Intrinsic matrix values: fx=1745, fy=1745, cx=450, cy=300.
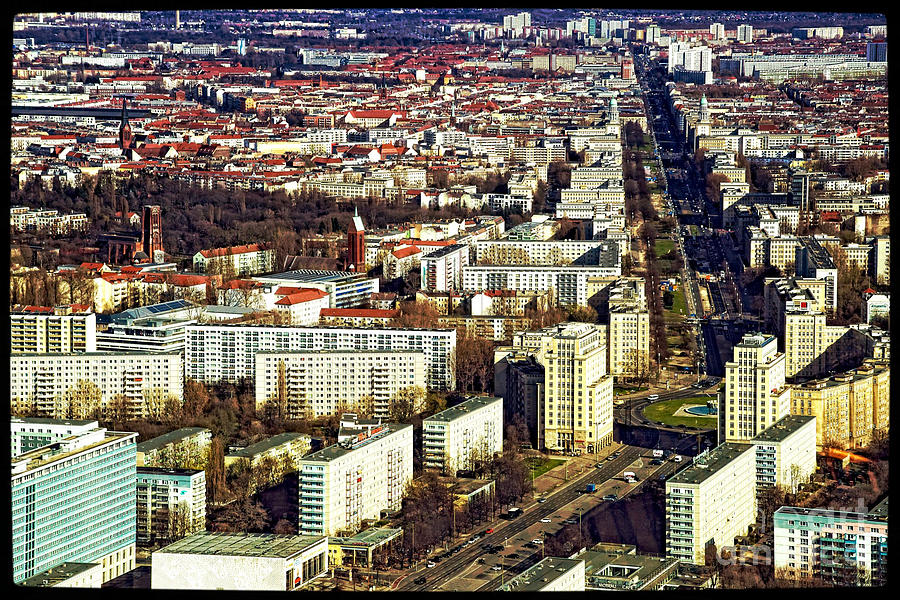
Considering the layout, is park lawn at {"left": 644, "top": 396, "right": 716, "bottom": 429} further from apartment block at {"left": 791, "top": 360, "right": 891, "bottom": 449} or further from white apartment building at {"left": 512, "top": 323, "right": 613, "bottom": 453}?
apartment block at {"left": 791, "top": 360, "right": 891, "bottom": 449}

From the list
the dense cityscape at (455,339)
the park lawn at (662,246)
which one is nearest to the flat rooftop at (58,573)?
the dense cityscape at (455,339)

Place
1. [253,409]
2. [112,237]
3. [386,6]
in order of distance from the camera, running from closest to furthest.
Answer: [386,6] → [253,409] → [112,237]

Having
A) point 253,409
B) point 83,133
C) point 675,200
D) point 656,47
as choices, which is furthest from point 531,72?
point 253,409

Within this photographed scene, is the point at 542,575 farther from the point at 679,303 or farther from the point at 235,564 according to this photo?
the point at 679,303

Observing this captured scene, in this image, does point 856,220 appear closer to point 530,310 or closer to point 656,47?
point 530,310

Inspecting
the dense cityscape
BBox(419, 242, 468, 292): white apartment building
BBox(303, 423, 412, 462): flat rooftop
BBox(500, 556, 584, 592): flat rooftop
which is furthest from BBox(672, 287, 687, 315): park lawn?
BBox(500, 556, 584, 592): flat rooftop

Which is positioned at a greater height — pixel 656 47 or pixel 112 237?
pixel 656 47

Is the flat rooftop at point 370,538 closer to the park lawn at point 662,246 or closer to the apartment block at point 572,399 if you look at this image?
the apartment block at point 572,399
